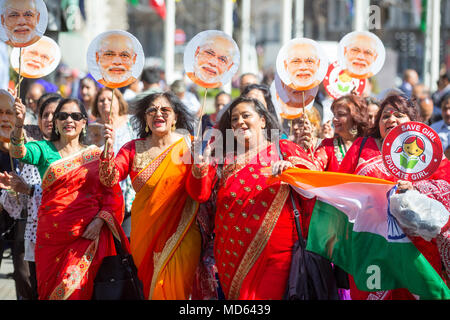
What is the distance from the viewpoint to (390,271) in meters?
4.49

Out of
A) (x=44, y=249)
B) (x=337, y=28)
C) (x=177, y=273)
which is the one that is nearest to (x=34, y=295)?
(x=44, y=249)

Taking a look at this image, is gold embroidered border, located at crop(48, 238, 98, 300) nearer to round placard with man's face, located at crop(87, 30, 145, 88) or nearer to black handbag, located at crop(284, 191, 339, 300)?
round placard with man's face, located at crop(87, 30, 145, 88)

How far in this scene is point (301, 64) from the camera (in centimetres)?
535

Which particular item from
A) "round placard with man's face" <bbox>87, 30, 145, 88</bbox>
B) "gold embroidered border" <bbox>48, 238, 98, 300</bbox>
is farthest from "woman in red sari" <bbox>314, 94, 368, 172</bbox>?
"gold embroidered border" <bbox>48, 238, 98, 300</bbox>

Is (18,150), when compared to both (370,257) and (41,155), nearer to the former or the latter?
(41,155)

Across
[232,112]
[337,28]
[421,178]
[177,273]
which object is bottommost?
[177,273]

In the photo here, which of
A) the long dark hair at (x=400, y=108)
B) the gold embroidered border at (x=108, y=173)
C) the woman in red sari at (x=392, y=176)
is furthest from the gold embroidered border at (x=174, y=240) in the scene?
the long dark hair at (x=400, y=108)

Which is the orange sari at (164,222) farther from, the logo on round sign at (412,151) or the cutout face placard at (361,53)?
the cutout face placard at (361,53)

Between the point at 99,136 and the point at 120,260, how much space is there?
77.0 inches

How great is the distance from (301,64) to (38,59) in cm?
211

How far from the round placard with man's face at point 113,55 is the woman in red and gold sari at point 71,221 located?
0.53 meters

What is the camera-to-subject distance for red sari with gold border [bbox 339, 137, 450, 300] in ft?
15.1

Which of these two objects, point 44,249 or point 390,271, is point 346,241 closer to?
point 390,271

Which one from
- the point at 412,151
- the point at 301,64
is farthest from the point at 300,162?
the point at 301,64
